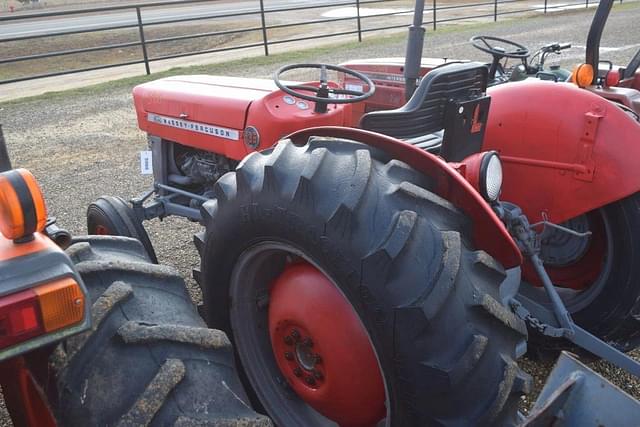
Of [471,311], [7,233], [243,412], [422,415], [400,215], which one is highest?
[7,233]

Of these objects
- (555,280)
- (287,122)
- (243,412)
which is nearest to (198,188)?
(287,122)

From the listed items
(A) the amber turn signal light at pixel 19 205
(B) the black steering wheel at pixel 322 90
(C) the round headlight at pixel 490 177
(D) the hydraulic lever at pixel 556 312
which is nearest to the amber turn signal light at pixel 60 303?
(A) the amber turn signal light at pixel 19 205

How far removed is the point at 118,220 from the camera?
346cm

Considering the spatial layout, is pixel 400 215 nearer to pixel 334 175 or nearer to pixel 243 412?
pixel 334 175

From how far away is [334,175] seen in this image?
171 cm

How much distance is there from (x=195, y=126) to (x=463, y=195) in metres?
2.17

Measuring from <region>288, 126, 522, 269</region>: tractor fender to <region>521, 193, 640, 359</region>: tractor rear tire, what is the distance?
78 centimetres

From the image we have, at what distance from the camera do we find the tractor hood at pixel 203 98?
10.9ft

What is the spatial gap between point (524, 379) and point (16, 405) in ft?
4.02

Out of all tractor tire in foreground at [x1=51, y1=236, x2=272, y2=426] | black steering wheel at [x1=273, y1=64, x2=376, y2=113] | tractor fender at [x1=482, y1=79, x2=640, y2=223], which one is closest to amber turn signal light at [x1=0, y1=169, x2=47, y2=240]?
tractor tire in foreground at [x1=51, y1=236, x2=272, y2=426]

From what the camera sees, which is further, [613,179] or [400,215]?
[613,179]

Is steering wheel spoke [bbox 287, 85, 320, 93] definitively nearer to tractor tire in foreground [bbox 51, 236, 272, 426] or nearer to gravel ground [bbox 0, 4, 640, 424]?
gravel ground [bbox 0, 4, 640, 424]

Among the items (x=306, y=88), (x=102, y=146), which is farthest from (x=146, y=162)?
(x=102, y=146)

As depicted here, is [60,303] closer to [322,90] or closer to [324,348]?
[324,348]
